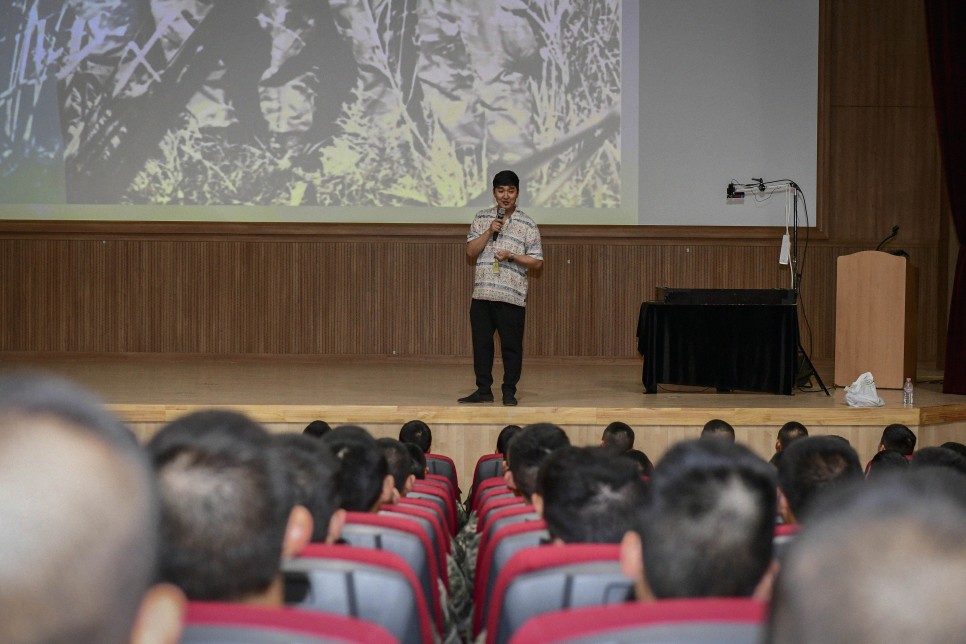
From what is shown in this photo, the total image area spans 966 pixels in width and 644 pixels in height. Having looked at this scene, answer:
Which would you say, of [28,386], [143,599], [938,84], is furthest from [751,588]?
[938,84]

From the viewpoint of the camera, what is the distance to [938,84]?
7168mm

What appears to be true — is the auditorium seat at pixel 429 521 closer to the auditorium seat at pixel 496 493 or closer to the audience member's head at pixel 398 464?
the audience member's head at pixel 398 464

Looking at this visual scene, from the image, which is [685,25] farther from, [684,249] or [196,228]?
[196,228]

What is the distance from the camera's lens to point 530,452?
2.81 metres

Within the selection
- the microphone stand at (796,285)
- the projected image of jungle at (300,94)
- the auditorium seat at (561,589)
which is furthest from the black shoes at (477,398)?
the auditorium seat at (561,589)

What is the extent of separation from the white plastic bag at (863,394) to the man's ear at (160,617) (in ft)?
18.1

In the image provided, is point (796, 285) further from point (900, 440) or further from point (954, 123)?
point (900, 440)

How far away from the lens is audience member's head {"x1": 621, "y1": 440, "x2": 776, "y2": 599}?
1.25 metres

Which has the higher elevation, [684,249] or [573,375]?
[684,249]

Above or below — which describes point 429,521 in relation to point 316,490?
below

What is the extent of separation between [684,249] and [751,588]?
778 cm

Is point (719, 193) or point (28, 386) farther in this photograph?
point (719, 193)

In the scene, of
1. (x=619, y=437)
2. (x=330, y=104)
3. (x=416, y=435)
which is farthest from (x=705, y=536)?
(x=330, y=104)

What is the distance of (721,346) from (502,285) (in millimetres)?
1616
